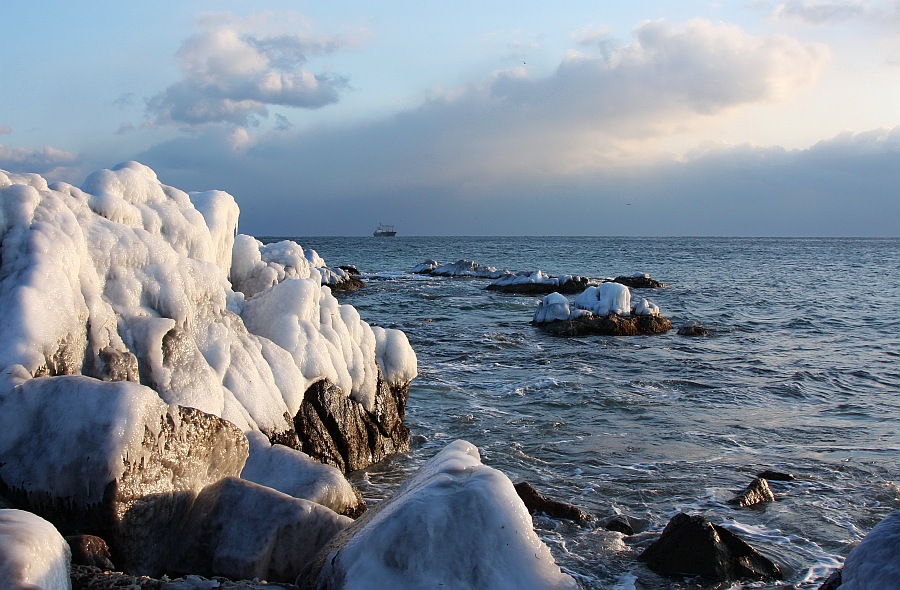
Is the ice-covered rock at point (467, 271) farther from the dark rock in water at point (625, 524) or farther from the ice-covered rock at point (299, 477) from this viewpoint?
the ice-covered rock at point (299, 477)

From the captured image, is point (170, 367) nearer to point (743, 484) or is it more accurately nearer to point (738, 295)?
point (743, 484)

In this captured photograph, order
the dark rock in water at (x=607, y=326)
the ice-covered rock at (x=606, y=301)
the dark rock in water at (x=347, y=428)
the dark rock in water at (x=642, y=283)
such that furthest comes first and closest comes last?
1. the dark rock in water at (x=642, y=283)
2. the ice-covered rock at (x=606, y=301)
3. the dark rock in water at (x=607, y=326)
4. the dark rock in water at (x=347, y=428)

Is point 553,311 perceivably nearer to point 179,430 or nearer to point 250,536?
point 250,536

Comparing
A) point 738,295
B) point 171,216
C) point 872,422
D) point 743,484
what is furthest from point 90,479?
point 738,295

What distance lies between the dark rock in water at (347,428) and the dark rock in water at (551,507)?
2.62 meters

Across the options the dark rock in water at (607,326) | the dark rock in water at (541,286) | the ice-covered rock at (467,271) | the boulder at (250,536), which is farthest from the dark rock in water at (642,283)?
the boulder at (250,536)

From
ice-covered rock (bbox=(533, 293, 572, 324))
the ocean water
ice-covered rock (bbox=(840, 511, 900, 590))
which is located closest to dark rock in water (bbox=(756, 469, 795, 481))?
the ocean water

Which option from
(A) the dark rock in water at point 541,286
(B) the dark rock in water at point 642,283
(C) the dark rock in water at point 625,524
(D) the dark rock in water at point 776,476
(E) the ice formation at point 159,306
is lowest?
(C) the dark rock in water at point 625,524

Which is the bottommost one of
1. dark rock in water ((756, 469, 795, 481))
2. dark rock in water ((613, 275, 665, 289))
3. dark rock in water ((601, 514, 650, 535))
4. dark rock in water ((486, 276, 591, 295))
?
dark rock in water ((601, 514, 650, 535))

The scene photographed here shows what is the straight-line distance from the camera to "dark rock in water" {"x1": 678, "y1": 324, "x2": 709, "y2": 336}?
26203 millimetres

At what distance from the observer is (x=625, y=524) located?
8586mm

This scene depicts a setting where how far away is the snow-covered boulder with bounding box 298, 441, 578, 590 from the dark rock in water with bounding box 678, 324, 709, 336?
22544 millimetres

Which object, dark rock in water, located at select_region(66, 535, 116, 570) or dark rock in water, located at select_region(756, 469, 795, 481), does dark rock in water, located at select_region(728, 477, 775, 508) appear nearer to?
dark rock in water, located at select_region(756, 469, 795, 481)

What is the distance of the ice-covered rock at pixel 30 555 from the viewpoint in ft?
12.5
